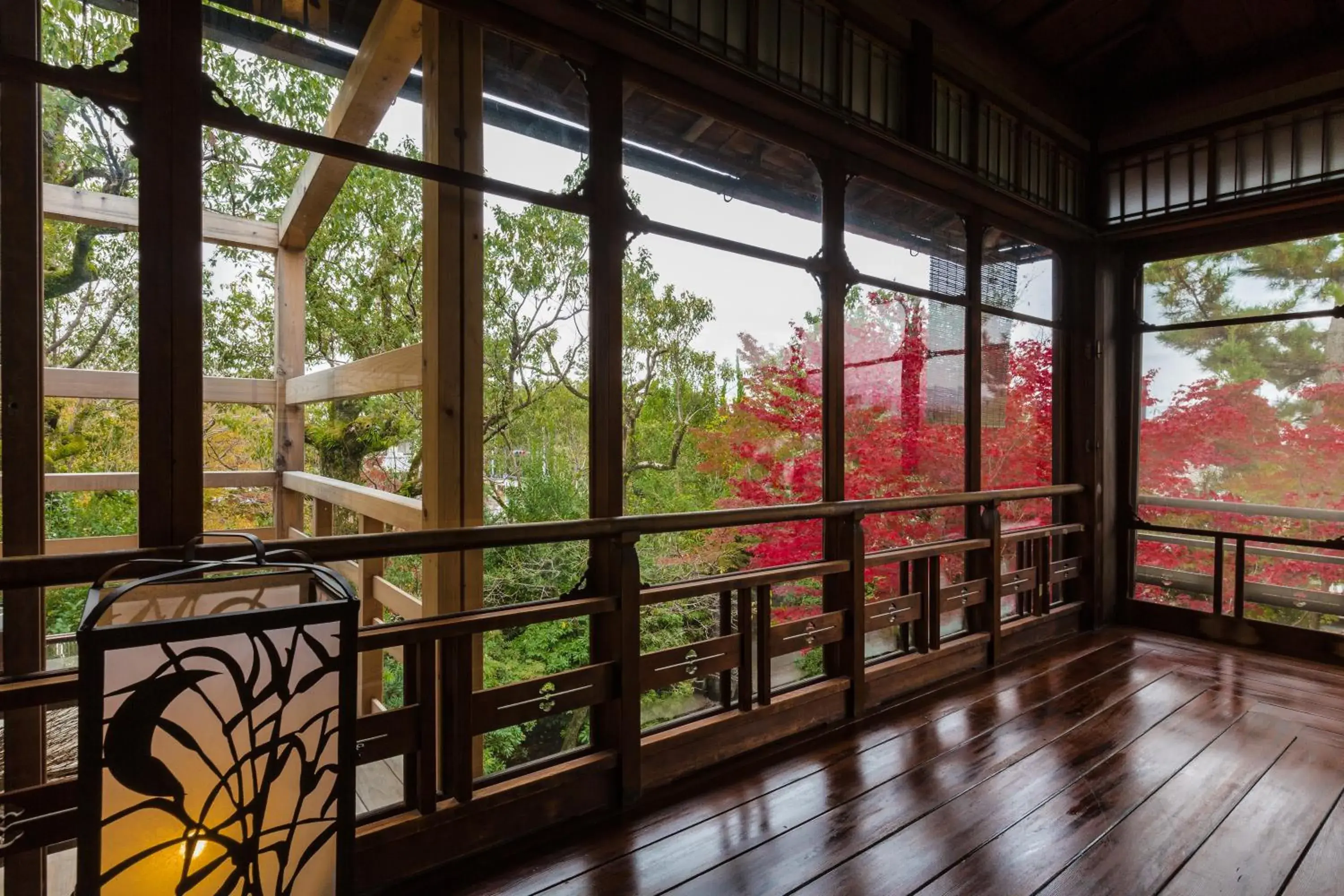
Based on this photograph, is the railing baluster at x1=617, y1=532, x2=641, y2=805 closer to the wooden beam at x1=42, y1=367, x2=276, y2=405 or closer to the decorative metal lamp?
the decorative metal lamp

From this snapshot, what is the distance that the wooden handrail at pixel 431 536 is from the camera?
4.59 ft

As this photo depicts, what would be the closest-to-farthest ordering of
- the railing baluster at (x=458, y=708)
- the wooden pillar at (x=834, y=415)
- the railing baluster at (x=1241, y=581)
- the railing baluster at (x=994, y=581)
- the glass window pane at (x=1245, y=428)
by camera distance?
the railing baluster at (x=458, y=708), the wooden pillar at (x=834, y=415), the railing baluster at (x=994, y=581), the glass window pane at (x=1245, y=428), the railing baluster at (x=1241, y=581)

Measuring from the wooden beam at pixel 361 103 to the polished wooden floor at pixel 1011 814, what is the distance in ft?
5.67

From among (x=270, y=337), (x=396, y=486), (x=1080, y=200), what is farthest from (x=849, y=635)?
(x=1080, y=200)

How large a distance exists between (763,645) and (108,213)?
227 cm

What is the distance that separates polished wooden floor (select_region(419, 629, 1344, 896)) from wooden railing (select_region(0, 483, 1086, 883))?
0.14 m

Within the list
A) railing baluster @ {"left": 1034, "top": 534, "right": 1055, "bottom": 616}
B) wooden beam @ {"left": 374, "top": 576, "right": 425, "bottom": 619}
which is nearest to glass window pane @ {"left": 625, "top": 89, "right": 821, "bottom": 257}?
wooden beam @ {"left": 374, "top": 576, "right": 425, "bottom": 619}

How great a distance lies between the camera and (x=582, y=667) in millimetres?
2100

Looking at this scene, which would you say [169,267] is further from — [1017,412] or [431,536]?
[1017,412]

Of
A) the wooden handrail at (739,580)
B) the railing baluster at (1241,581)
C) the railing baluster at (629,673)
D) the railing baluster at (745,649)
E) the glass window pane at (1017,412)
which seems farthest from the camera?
the railing baluster at (1241,581)

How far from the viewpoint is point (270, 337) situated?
5.83 feet

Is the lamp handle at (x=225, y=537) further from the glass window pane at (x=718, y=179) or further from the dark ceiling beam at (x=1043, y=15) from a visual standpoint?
the dark ceiling beam at (x=1043, y=15)

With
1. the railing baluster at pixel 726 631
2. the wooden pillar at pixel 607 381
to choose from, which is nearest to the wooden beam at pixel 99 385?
the wooden pillar at pixel 607 381

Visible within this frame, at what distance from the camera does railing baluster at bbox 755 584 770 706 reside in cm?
254
